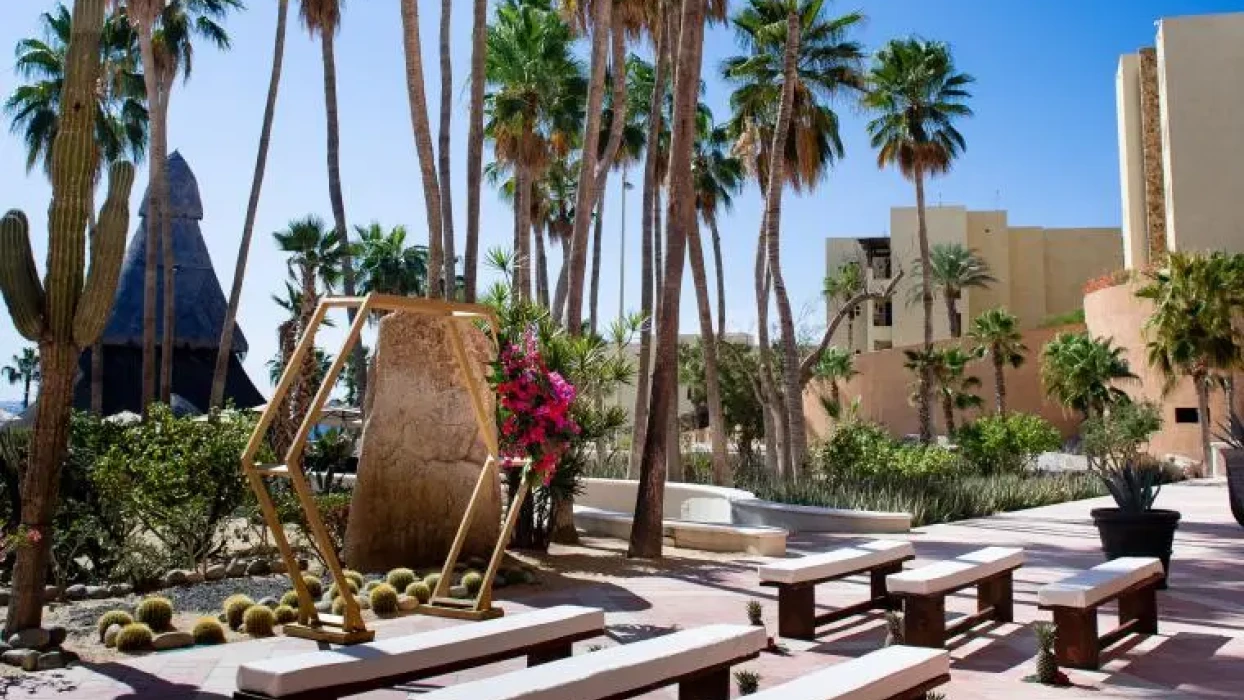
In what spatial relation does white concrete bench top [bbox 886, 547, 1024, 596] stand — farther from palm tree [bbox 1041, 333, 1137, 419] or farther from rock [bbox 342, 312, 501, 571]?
palm tree [bbox 1041, 333, 1137, 419]

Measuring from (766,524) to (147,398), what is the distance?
17.3m

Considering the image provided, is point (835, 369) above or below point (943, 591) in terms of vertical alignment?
above

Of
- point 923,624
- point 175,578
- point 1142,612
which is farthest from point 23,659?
point 1142,612

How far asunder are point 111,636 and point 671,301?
7.15 meters

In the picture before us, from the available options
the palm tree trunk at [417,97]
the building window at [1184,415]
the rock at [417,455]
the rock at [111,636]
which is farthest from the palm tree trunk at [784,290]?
the building window at [1184,415]

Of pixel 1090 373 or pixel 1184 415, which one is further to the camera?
pixel 1184 415

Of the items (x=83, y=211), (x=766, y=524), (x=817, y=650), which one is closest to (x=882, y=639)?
(x=817, y=650)

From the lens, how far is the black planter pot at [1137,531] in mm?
9586

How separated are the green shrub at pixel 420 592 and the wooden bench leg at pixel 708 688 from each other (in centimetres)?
413

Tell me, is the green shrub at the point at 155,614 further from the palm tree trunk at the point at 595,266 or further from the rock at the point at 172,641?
the palm tree trunk at the point at 595,266

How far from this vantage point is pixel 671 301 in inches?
508

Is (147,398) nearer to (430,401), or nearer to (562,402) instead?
(430,401)

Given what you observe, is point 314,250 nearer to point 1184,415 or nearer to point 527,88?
point 527,88

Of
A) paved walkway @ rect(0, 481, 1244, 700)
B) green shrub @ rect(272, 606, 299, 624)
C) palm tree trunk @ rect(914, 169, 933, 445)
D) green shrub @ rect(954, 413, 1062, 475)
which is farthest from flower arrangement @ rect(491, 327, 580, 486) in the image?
palm tree trunk @ rect(914, 169, 933, 445)
